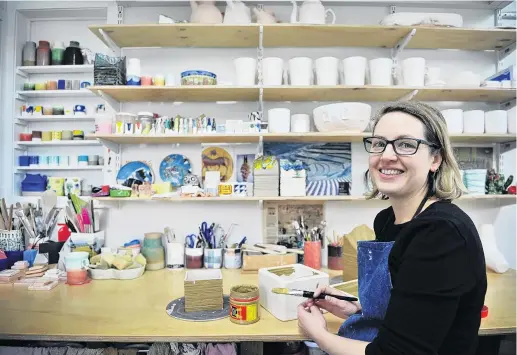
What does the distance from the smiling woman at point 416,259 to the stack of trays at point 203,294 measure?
0.39 m

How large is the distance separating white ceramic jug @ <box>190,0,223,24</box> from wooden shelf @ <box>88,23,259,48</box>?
0.06 metres

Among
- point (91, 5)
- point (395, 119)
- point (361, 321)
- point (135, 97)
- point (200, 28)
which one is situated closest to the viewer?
point (395, 119)

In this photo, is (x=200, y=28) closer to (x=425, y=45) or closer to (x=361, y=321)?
(x=425, y=45)

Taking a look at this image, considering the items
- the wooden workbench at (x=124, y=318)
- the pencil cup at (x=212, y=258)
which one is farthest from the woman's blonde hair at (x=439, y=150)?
the pencil cup at (x=212, y=258)

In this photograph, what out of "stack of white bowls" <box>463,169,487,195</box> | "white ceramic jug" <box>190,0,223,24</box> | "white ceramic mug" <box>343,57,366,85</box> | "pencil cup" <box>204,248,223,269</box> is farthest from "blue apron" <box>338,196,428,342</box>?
"white ceramic jug" <box>190,0,223,24</box>

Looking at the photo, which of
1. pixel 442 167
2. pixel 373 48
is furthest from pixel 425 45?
pixel 442 167

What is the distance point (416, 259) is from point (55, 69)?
2.97m

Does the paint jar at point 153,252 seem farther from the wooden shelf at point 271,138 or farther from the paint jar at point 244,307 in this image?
the paint jar at point 244,307

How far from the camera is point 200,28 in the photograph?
1870 millimetres

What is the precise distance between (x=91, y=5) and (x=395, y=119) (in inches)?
94.4

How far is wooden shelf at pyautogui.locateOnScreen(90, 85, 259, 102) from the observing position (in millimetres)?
1831

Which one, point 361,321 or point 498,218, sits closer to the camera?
point 361,321

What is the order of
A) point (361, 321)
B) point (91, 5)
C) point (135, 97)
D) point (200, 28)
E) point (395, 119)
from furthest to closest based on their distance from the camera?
point (91, 5)
point (135, 97)
point (200, 28)
point (361, 321)
point (395, 119)

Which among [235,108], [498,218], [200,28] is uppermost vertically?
[200,28]
